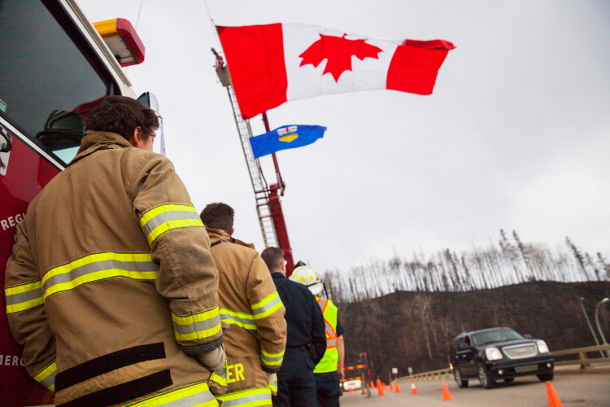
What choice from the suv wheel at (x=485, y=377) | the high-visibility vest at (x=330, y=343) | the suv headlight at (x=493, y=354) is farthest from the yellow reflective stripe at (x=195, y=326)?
the suv wheel at (x=485, y=377)

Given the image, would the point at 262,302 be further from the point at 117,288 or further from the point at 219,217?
the point at 117,288

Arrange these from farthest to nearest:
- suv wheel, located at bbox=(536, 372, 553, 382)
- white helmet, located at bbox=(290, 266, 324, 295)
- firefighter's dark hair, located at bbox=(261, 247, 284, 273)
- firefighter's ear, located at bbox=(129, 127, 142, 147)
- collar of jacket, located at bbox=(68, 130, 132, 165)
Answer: suv wheel, located at bbox=(536, 372, 553, 382) → white helmet, located at bbox=(290, 266, 324, 295) → firefighter's dark hair, located at bbox=(261, 247, 284, 273) → firefighter's ear, located at bbox=(129, 127, 142, 147) → collar of jacket, located at bbox=(68, 130, 132, 165)

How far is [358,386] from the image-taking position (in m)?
16.6

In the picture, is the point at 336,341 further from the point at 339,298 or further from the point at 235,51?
the point at 339,298

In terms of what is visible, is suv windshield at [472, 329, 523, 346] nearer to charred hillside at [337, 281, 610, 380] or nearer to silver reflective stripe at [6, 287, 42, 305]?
silver reflective stripe at [6, 287, 42, 305]

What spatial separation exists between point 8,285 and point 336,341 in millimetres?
4112

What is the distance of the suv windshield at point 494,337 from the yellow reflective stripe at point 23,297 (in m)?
11.2

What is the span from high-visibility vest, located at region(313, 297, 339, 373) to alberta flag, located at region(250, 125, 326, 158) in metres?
5.72

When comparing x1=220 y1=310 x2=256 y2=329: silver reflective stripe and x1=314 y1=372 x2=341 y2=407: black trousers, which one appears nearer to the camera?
x1=220 y1=310 x2=256 y2=329: silver reflective stripe

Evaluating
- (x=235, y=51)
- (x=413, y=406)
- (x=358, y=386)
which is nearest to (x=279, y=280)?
(x=235, y=51)

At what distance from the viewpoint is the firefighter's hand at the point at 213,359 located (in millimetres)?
1571

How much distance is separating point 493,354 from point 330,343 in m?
6.53

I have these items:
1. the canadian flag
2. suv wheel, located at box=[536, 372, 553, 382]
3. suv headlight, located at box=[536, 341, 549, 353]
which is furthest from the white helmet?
suv wheel, located at box=[536, 372, 553, 382]

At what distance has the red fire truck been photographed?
1736 millimetres
